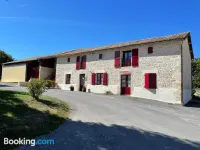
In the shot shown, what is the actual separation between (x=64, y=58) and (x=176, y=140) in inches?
814

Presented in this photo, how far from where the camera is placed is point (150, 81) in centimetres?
1689

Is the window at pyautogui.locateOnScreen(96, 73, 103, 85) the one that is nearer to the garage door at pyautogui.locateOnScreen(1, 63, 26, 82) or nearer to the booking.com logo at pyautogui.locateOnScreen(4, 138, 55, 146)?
the garage door at pyautogui.locateOnScreen(1, 63, 26, 82)

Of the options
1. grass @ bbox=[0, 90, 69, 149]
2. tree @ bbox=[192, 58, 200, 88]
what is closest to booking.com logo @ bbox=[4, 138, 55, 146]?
grass @ bbox=[0, 90, 69, 149]

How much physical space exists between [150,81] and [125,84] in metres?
2.88

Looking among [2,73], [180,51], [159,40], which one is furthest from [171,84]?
[2,73]

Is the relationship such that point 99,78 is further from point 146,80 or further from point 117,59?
point 146,80

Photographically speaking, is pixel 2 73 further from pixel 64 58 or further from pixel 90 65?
pixel 90 65

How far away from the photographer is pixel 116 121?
25.7 feet

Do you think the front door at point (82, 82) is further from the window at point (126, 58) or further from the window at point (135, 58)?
the window at point (135, 58)

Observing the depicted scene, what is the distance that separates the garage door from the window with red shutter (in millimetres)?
20129

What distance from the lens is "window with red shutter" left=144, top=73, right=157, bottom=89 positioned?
657 inches

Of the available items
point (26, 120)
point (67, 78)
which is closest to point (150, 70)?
point (67, 78)

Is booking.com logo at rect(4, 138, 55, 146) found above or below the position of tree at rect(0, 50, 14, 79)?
below

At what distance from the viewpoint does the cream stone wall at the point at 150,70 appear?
51.5 ft
